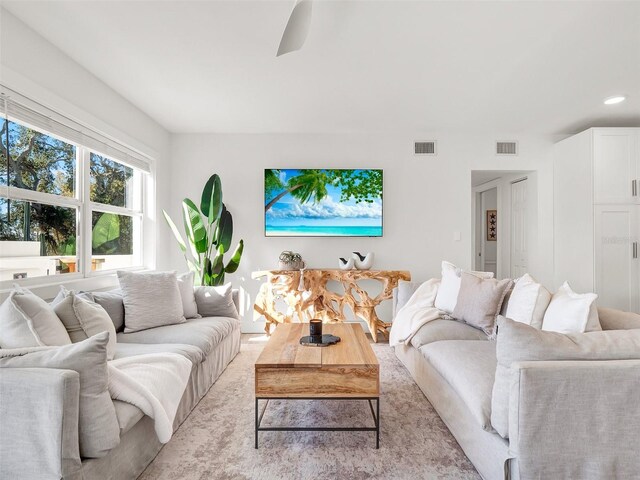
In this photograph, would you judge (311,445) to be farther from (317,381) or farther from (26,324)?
(26,324)

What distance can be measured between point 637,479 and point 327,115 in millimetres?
3498

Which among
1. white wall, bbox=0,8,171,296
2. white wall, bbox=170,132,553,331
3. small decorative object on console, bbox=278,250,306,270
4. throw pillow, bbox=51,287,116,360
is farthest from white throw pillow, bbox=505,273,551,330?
white wall, bbox=0,8,171,296

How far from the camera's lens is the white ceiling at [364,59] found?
6.82 ft

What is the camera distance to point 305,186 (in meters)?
4.35

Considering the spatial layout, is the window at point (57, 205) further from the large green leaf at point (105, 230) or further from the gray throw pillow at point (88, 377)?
the gray throw pillow at point (88, 377)

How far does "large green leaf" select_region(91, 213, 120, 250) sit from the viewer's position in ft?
10.4

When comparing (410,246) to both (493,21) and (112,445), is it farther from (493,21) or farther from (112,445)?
(112,445)

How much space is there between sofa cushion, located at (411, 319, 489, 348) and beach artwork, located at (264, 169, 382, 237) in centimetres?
180

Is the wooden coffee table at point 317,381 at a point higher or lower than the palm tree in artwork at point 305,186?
lower

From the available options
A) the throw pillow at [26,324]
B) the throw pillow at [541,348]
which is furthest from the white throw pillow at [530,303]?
the throw pillow at [26,324]

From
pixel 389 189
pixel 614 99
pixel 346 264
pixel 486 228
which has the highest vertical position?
pixel 614 99

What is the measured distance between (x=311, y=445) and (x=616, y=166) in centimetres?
416

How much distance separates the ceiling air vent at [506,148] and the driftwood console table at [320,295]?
199 centimetres

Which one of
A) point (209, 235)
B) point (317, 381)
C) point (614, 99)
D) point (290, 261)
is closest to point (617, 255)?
point (614, 99)
